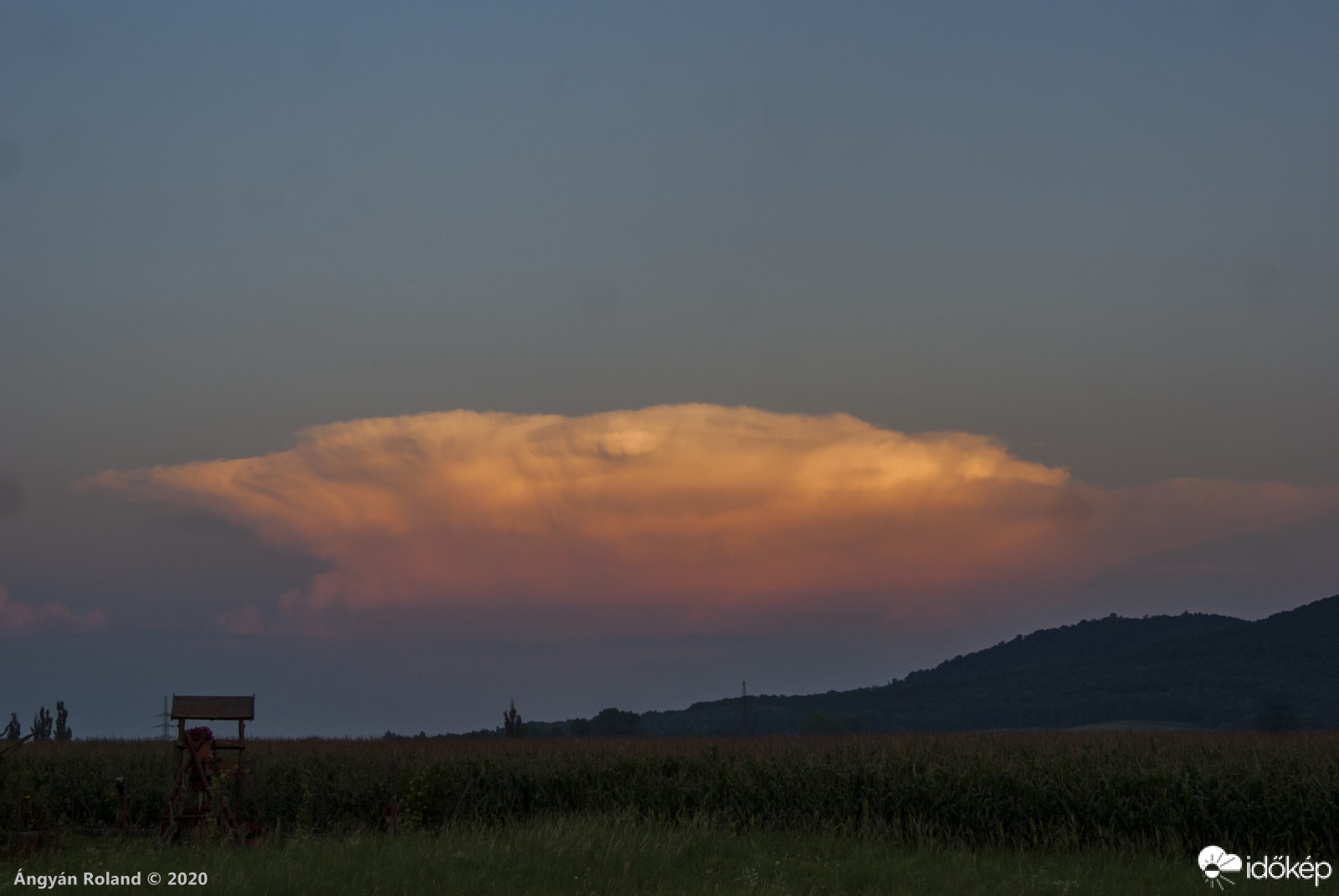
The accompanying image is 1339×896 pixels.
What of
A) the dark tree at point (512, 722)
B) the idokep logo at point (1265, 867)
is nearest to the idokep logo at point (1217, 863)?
the idokep logo at point (1265, 867)

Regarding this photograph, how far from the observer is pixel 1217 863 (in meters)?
22.9

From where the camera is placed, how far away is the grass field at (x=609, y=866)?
16.6 m

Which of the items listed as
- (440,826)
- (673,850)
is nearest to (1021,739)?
(440,826)

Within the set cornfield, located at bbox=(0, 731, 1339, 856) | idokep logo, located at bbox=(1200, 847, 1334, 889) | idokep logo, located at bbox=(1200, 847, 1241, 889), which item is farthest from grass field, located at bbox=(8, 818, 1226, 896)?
cornfield, located at bbox=(0, 731, 1339, 856)

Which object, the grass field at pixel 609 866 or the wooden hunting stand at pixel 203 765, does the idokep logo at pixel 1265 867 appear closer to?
the grass field at pixel 609 866

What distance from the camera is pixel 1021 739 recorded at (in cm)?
4516

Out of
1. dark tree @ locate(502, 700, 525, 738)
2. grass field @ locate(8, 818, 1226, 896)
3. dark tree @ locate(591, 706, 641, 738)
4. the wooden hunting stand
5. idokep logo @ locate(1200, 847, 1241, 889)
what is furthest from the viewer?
dark tree @ locate(591, 706, 641, 738)

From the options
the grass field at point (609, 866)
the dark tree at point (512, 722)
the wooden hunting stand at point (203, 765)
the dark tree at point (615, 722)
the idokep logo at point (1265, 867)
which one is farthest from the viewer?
the dark tree at point (615, 722)

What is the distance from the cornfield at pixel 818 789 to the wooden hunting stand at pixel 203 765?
2.12 m

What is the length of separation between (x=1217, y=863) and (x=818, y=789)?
33.2 ft

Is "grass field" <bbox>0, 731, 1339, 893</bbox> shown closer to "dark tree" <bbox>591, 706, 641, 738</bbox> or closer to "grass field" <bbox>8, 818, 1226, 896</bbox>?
"grass field" <bbox>8, 818, 1226, 896</bbox>

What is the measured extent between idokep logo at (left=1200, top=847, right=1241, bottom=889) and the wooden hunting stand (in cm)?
2041

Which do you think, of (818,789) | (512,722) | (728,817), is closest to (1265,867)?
(818,789)

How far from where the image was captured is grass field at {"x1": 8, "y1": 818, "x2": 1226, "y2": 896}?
16.6 m
